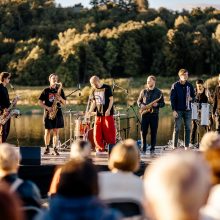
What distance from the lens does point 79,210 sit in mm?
2475

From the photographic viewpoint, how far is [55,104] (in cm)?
919

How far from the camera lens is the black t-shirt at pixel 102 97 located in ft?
30.6

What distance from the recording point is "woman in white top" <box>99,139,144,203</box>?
331 centimetres

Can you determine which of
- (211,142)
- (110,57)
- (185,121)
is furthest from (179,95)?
(110,57)

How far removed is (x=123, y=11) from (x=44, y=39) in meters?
16.1

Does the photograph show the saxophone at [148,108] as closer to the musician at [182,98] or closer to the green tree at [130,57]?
the musician at [182,98]

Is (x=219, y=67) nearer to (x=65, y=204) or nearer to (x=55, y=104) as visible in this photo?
(x=55, y=104)

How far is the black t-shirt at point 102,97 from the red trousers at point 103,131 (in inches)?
5.5

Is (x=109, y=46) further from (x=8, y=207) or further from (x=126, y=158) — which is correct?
(x=8, y=207)

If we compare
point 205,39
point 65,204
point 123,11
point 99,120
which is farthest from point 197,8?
point 65,204

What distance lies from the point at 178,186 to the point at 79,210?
635 mm

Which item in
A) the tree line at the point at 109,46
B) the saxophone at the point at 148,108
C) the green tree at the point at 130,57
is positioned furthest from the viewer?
the green tree at the point at 130,57

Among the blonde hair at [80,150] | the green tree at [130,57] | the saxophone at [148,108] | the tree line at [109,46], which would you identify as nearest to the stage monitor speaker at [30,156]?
the saxophone at [148,108]

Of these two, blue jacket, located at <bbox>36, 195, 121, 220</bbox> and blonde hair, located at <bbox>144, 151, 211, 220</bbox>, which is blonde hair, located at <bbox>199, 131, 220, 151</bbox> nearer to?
blue jacket, located at <bbox>36, 195, 121, 220</bbox>
